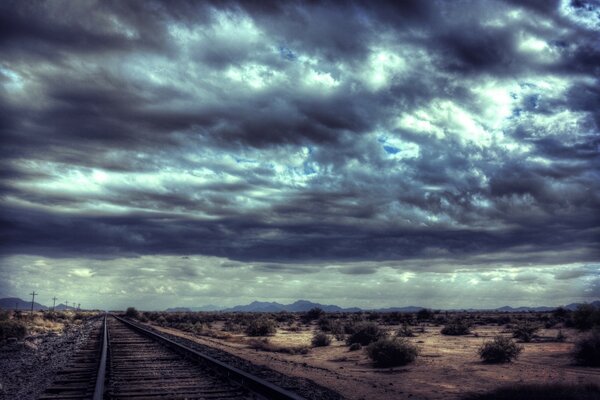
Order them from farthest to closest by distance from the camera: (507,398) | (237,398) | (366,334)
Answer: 1. (366,334)
2. (507,398)
3. (237,398)

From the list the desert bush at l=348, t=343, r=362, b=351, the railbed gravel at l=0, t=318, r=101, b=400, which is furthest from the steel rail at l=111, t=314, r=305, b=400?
the desert bush at l=348, t=343, r=362, b=351

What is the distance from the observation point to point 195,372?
49.3ft

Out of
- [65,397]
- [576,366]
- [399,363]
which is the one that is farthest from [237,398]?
[576,366]

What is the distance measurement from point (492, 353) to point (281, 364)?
9261 millimetres

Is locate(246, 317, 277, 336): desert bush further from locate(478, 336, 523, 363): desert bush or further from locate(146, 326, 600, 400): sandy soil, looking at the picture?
locate(478, 336, 523, 363): desert bush

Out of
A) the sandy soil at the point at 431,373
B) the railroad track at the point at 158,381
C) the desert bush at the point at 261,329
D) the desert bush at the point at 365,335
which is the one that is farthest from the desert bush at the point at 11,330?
the desert bush at the point at 365,335

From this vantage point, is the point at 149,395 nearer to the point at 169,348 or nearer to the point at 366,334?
the point at 169,348

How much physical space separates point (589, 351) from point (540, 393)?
1054 cm

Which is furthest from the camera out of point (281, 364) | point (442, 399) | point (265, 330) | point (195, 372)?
point (265, 330)

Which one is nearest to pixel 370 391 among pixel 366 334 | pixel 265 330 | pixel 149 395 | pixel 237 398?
pixel 237 398

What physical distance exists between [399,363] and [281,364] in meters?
5.01

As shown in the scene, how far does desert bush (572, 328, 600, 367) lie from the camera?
20.6m

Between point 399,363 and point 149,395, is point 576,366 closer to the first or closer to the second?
point 399,363

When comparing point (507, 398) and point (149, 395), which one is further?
point (507, 398)
